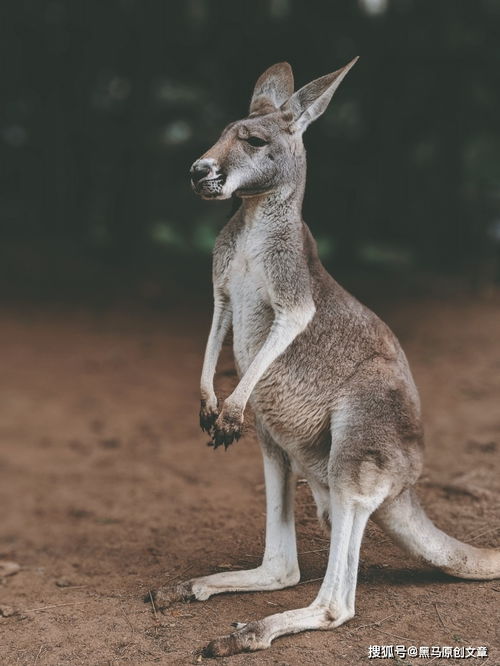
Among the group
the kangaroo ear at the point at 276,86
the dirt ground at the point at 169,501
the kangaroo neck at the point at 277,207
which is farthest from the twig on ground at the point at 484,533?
the kangaroo ear at the point at 276,86

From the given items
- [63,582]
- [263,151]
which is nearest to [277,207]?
[263,151]

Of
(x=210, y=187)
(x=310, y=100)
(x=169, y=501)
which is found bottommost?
(x=169, y=501)

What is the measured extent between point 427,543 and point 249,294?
1.35 m

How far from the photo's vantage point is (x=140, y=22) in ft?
37.3

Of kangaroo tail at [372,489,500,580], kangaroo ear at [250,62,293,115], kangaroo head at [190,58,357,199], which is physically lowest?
kangaroo tail at [372,489,500,580]

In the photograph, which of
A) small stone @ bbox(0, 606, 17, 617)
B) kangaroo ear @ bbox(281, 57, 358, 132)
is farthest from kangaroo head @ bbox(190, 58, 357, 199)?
small stone @ bbox(0, 606, 17, 617)

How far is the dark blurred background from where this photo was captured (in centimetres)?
1094

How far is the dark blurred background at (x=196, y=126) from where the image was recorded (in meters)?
10.9

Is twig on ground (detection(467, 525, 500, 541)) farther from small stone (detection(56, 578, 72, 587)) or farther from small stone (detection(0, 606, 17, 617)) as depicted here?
small stone (detection(0, 606, 17, 617))

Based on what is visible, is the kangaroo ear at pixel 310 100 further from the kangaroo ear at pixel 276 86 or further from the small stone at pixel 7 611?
the small stone at pixel 7 611

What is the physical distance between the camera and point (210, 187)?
122 inches

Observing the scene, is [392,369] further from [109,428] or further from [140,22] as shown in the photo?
[140,22]

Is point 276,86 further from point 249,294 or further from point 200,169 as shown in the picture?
point 249,294

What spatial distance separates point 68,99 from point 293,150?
9.86 meters
